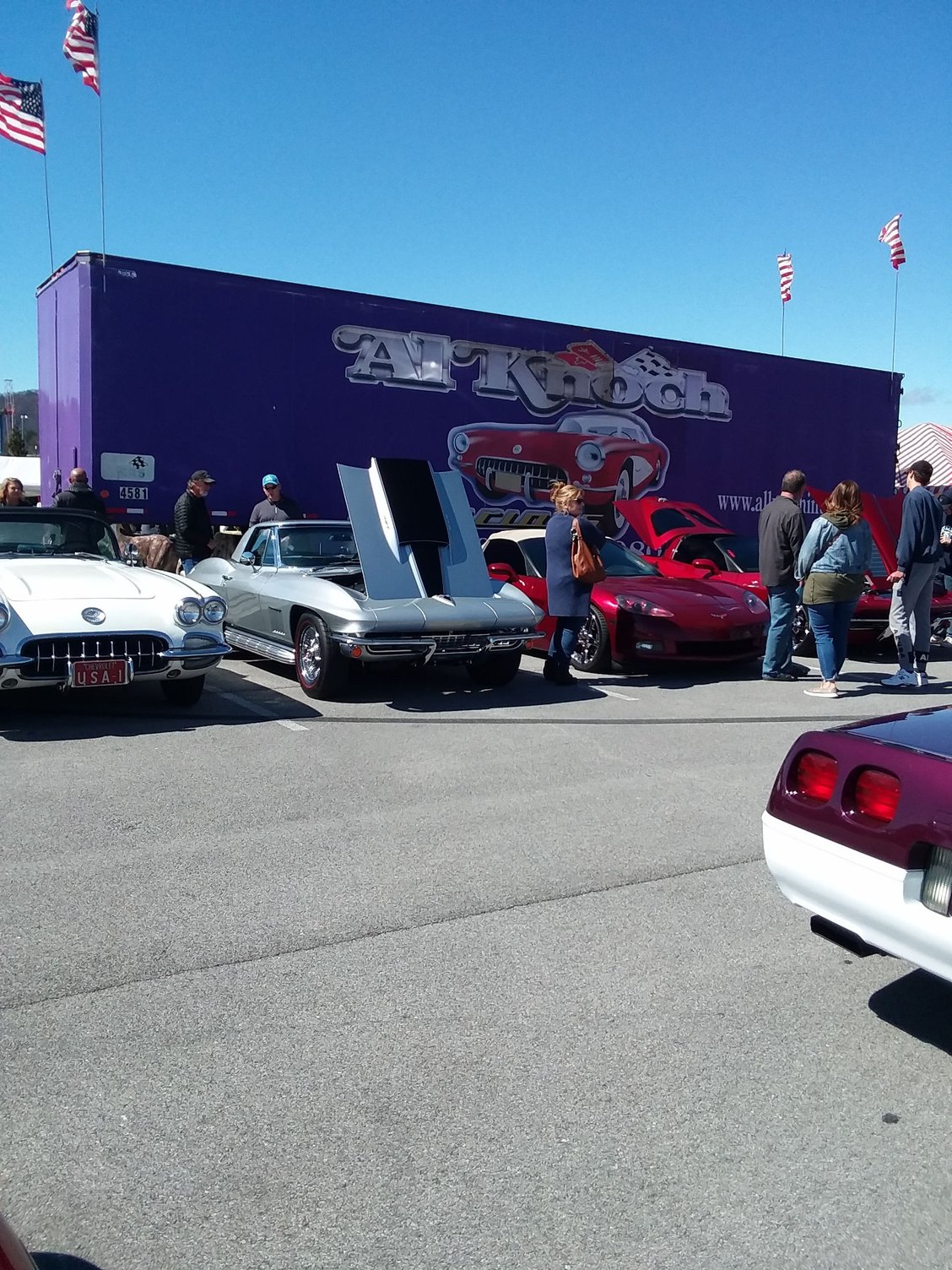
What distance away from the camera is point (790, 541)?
889cm

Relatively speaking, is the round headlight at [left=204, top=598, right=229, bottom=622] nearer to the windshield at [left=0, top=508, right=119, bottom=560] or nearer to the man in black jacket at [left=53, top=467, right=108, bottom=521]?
the windshield at [left=0, top=508, right=119, bottom=560]

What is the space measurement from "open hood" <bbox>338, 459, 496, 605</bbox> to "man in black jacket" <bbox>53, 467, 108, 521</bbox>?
3.52 meters

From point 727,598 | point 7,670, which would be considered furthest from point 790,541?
point 7,670

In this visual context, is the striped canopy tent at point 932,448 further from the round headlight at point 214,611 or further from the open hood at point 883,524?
the round headlight at point 214,611

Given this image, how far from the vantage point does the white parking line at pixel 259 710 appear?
6.86 metres

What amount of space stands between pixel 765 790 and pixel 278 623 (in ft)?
13.7

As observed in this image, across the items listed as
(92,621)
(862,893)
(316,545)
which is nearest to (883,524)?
(316,545)

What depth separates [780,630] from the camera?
9148 millimetres

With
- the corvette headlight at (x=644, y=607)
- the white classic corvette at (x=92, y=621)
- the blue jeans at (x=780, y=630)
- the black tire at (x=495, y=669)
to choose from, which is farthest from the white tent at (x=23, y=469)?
the blue jeans at (x=780, y=630)

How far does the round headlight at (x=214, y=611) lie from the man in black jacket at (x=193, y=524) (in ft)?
11.7

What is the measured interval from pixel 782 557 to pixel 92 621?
550cm

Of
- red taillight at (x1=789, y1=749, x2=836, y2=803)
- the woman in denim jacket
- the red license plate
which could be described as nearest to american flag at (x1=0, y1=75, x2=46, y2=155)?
the red license plate

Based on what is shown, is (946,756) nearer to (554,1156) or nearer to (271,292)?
(554,1156)

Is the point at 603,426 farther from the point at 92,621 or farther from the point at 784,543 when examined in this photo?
the point at 92,621
